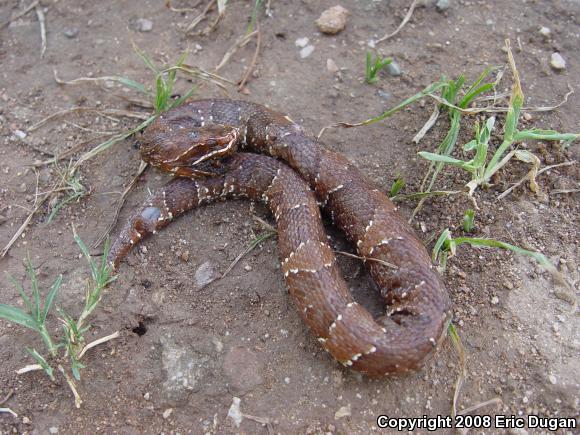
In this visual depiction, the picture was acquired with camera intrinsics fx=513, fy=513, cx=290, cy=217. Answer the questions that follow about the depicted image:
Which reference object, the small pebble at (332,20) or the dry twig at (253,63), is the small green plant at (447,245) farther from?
the small pebble at (332,20)

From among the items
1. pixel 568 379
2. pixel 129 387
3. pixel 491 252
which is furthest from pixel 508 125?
pixel 129 387

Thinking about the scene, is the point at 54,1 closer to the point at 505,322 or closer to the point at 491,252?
the point at 491,252

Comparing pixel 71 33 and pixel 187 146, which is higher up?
pixel 71 33

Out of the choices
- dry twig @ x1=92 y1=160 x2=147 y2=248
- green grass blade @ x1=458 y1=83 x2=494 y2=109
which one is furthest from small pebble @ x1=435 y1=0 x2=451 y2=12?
dry twig @ x1=92 y1=160 x2=147 y2=248

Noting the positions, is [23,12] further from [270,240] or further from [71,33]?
→ [270,240]

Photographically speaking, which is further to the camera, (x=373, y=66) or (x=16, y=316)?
(x=373, y=66)

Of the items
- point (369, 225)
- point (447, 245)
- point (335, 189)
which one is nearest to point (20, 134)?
point (335, 189)
